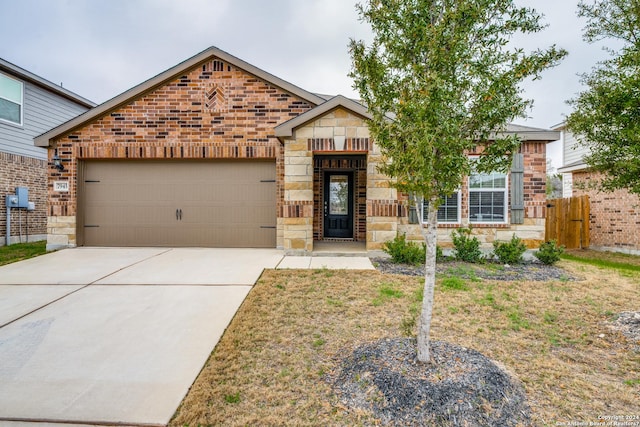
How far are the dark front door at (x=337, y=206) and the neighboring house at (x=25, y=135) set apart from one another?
993 cm

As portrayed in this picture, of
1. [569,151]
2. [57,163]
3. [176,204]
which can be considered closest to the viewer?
[57,163]

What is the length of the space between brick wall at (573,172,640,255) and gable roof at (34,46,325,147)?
9.17 m

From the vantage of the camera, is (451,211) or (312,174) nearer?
(312,174)

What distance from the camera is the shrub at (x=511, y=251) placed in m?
7.17

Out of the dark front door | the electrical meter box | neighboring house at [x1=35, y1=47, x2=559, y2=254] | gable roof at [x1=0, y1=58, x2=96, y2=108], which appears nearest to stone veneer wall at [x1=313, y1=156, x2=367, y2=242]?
the dark front door

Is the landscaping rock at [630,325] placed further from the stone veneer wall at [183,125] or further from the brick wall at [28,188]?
the brick wall at [28,188]

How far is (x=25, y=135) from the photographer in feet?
34.3

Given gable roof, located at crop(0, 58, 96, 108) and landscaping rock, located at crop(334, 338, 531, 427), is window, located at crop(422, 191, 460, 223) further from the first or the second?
gable roof, located at crop(0, 58, 96, 108)

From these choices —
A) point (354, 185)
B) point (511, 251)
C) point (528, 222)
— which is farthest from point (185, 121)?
point (528, 222)

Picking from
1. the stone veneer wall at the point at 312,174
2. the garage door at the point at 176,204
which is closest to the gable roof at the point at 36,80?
the garage door at the point at 176,204

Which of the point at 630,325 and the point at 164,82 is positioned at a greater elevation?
the point at 164,82

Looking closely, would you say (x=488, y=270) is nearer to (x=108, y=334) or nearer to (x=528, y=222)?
(x=528, y=222)

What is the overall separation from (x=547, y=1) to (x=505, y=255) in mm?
5627

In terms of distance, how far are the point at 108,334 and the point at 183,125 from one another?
251 inches
